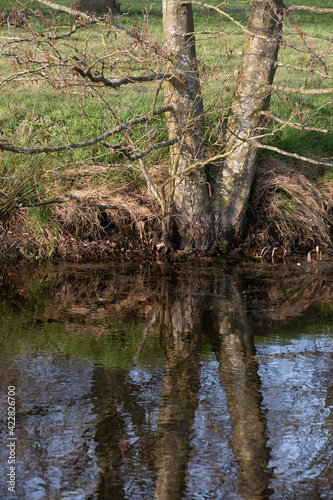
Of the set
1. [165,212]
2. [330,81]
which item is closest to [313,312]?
[165,212]

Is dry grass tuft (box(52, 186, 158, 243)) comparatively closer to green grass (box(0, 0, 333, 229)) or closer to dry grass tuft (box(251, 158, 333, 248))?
green grass (box(0, 0, 333, 229))

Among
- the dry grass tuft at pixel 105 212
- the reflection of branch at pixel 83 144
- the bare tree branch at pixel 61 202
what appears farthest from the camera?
the dry grass tuft at pixel 105 212

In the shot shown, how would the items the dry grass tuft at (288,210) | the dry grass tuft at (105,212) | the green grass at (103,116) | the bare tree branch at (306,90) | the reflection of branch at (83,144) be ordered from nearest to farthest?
the reflection of branch at (83,144) → the bare tree branch at (306,90) → the green grass at (103,116) → the dry grass tuft at (105,212) → the dry grass tuft at (288,210)

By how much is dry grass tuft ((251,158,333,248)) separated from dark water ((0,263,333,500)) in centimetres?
130

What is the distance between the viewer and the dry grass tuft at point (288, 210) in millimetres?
7477

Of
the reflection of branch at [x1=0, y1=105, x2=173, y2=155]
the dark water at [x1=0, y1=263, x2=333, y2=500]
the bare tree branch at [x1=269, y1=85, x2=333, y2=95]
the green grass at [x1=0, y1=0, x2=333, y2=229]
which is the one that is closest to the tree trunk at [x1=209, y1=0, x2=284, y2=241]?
the green grass at [x1=0, y1=0, x2=333, y2=229]

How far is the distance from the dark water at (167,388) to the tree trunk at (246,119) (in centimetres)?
119

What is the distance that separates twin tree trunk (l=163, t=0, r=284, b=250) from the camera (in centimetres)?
655

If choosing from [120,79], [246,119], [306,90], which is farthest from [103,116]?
[306,90]

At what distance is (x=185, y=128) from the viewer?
253 inches

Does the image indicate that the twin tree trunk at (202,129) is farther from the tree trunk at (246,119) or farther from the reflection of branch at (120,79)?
the reflection of branch at (120,79)

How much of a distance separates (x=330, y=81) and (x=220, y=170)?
6.15 metres

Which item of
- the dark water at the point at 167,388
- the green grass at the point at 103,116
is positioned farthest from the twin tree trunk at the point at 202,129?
the dark water at the point at 167,388

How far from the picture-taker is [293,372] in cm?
417
